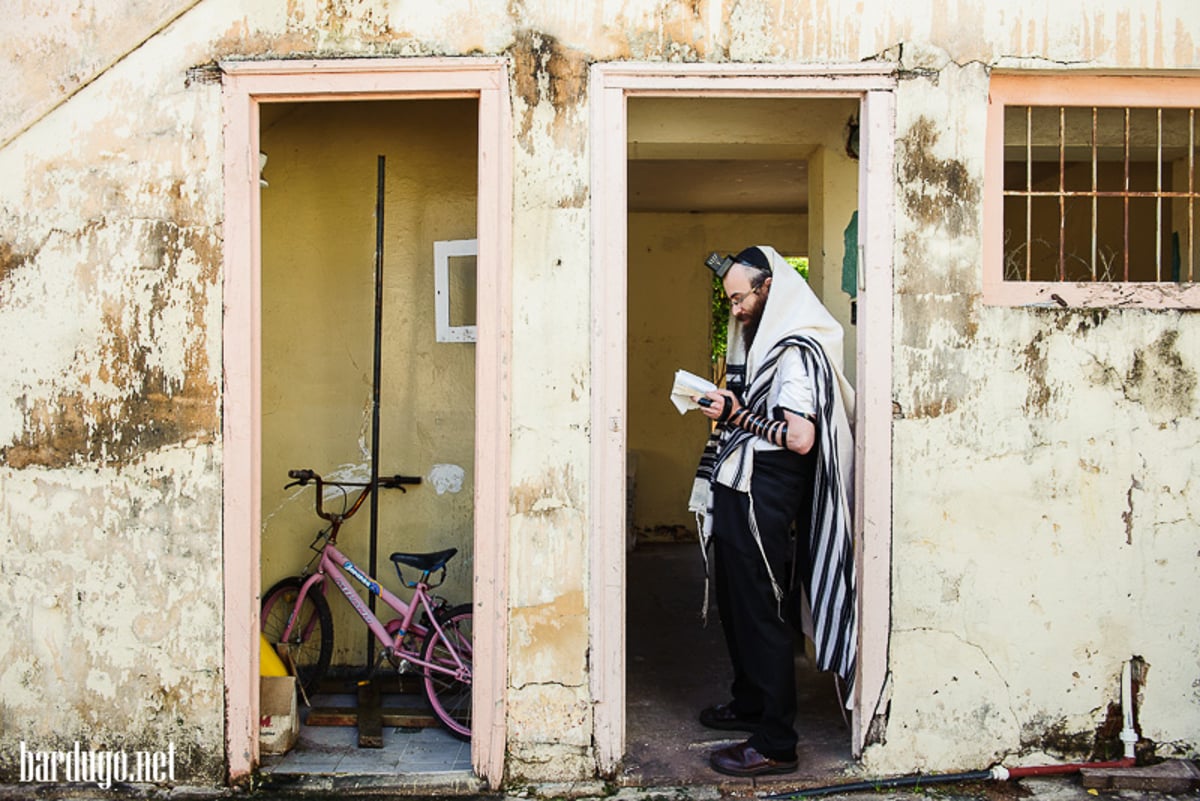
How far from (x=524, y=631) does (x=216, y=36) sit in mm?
2641

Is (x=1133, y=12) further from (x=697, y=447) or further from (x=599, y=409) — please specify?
(x=697, y=447)

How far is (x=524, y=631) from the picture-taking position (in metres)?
4.02

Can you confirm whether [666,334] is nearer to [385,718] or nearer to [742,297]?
[742,297]

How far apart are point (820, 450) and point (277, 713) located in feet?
8.31

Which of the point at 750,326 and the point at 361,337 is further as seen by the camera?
the point at 361,337

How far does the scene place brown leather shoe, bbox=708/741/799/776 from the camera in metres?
3.99

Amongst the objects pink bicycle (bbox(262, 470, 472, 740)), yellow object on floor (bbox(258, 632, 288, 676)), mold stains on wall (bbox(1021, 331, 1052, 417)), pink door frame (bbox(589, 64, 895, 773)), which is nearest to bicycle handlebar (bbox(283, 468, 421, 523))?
pink bicycle (bbox(262, 470, 472, 740))

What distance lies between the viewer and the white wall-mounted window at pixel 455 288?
5.18 m

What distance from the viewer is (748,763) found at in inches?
157

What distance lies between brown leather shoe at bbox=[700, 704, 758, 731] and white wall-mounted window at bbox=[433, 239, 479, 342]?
2.16m

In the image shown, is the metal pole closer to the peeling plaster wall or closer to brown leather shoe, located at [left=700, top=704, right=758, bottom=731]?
brown leather shoe, located at [left=700, top=704, right=758, bottom=731]

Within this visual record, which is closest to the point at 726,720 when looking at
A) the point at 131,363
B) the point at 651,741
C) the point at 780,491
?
the point at 651,741

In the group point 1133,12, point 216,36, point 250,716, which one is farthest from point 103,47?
point 1133,12

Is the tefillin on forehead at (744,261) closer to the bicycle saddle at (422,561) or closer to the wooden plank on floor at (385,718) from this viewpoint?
the bicycle saddle at (422,561)
